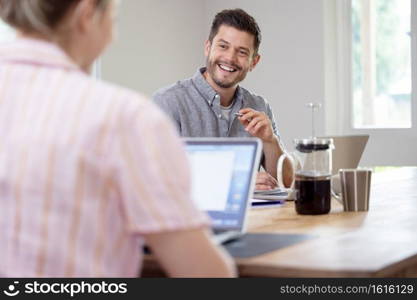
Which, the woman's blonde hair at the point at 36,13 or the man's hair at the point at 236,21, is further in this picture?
the man's hair at the point at 236,21

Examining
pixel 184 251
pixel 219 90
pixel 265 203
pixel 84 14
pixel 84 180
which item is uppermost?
pixel 84 14

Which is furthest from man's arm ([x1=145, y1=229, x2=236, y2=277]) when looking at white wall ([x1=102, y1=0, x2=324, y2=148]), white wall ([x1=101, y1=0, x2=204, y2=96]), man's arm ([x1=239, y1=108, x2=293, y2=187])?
white wall ([x1=102, y1=0, x2=324, y2=148])

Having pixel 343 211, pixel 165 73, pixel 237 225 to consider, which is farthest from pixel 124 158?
pixel 165 73

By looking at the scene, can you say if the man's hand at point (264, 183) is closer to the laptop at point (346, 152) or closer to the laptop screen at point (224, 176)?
the laptop at point (346, 152)

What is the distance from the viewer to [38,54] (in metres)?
1.26

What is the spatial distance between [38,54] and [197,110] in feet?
7.15

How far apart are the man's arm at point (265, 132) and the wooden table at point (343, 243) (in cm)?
54

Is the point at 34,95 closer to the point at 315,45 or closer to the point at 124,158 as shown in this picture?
the point at 124,158

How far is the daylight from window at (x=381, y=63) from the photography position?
5.38m

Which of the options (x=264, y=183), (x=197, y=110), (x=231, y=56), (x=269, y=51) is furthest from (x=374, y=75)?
(x=264, y=183)

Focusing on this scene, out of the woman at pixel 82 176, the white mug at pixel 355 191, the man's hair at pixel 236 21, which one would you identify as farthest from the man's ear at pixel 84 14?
the man's hair at pixel 236 21

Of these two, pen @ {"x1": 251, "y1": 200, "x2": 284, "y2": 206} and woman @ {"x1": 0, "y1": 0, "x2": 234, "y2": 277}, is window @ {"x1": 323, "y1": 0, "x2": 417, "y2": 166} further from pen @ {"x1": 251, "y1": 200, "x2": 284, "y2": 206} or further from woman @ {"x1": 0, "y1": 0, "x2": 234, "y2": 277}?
woman @ {"x1": 0, "y1": 0, "x2": 234, "y2": 277}

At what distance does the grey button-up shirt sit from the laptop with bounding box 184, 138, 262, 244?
1.51m

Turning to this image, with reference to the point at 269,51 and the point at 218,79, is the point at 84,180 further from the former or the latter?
the point at 269,51
